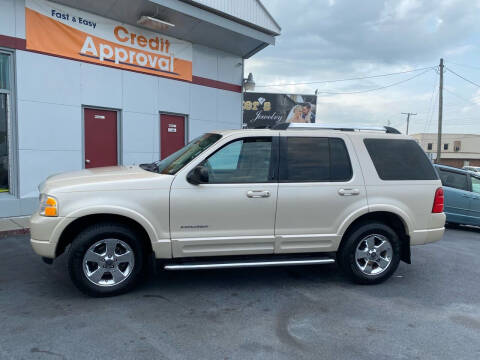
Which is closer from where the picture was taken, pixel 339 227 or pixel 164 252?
pixel 164 252

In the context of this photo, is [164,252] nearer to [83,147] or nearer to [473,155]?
[83,147]

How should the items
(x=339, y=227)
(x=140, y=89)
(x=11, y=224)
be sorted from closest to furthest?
(x=339, y=227) < (x=11, y=224) < (x=140, y=89)

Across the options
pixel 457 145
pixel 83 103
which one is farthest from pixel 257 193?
pixel 457 145

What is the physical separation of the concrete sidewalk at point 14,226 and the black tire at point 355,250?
18.9ft

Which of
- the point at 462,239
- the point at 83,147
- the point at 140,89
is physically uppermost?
the point at 140,89

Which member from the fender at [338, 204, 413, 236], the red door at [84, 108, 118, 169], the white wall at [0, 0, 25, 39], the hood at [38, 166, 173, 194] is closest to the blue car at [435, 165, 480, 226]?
the fender at [338, 204, 413, 236]

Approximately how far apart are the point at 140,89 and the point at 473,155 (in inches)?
2841

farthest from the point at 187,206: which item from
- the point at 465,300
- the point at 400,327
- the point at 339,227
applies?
the point at 465,300

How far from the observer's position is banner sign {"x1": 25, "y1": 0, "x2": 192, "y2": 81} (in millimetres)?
8203

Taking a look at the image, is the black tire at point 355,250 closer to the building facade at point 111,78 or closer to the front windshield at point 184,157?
the front windshield at point 184,157

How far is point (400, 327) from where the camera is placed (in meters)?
3.80

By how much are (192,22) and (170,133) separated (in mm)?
3058

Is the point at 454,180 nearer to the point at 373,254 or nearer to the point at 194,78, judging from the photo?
the point at 373,254

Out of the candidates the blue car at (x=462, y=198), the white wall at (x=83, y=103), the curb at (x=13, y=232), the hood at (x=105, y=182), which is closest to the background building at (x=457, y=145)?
the blue car at (x=462, y=198)
